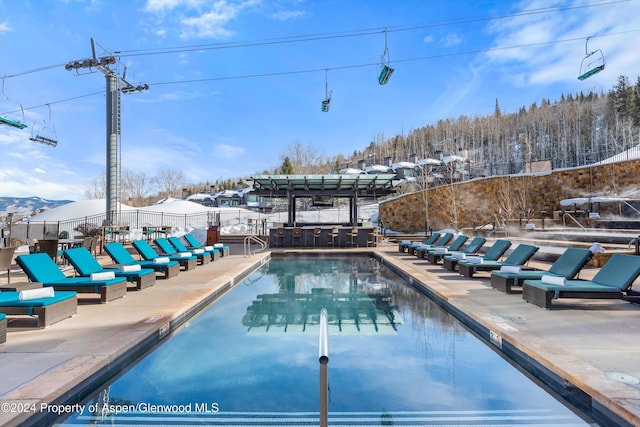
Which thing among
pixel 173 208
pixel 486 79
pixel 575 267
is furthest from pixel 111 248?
pixel 173 208

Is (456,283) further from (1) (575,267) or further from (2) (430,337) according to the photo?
(2) (430,337)

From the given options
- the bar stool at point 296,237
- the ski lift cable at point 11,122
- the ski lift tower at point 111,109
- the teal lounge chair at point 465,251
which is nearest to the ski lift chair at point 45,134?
the ski lift cable at point 11,122

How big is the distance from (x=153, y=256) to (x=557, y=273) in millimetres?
7926

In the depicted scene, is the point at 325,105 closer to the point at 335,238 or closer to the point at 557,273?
the point at 335,238

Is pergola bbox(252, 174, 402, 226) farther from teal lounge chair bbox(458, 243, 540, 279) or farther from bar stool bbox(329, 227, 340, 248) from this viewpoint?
teal lounge chair bbox(458, 243, 540, 279)

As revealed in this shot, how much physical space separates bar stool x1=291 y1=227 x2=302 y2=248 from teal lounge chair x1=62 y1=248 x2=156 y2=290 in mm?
9455

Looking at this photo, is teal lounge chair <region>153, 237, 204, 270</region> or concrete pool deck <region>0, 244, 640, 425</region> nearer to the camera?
concrete pool deck <region>0, 244, 640, 425</region>

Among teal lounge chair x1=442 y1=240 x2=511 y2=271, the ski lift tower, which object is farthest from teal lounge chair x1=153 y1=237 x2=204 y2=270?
the ski lift tower

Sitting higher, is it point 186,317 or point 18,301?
point 18,301

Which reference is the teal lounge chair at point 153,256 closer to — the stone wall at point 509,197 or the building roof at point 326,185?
the building roof at point 326,185

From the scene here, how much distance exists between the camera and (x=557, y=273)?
6.23 meters

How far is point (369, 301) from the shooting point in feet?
22.3

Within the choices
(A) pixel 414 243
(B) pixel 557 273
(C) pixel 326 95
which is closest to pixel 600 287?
(B) pixel 557 273

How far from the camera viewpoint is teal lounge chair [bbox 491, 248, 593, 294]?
5914 mm
